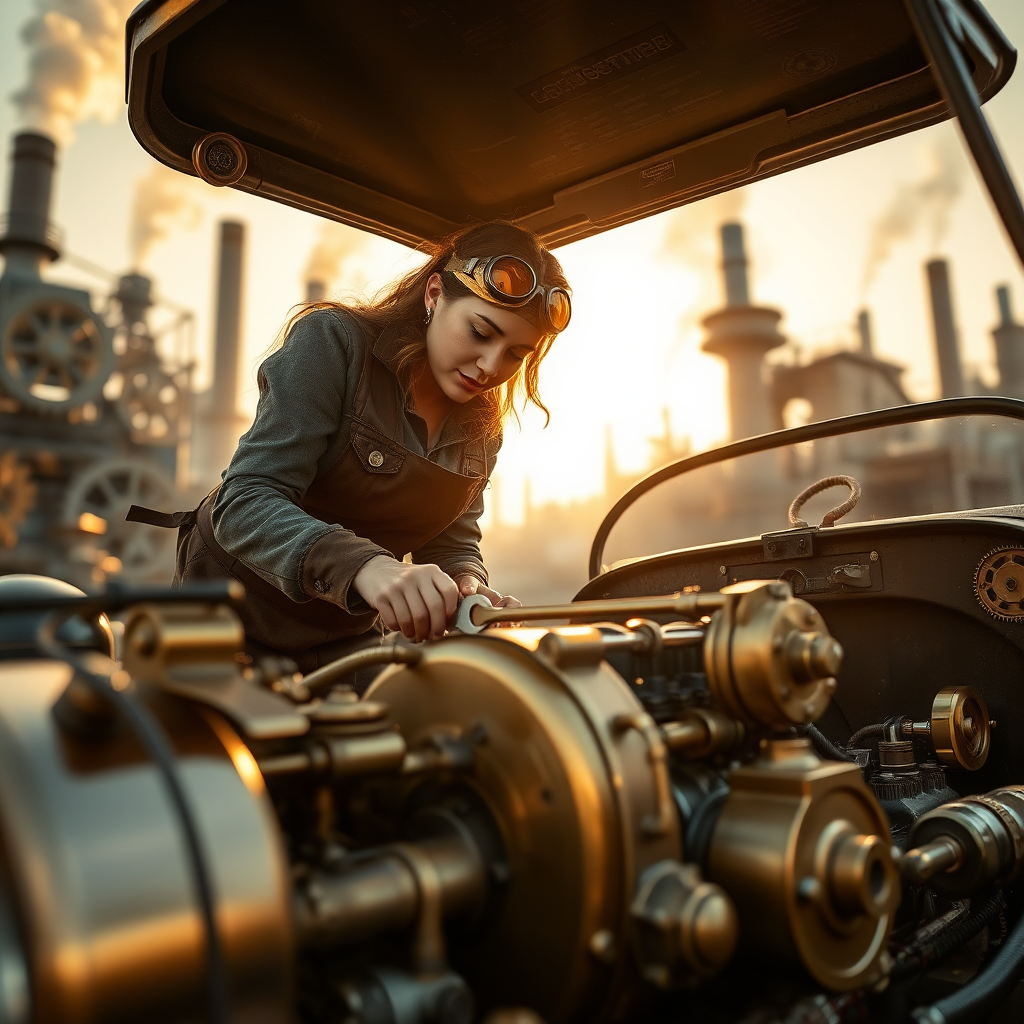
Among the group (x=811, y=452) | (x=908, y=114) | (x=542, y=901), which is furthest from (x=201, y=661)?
(x=811, y=452)

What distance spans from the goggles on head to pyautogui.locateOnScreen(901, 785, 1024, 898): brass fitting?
102 centimetres

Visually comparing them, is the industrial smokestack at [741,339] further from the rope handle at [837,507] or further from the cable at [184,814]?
the cable at [184,814]

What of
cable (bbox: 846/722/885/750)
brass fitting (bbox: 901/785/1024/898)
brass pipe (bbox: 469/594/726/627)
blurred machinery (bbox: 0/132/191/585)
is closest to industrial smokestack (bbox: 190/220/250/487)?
blurred machinery (bbox: 0/132/191/585)

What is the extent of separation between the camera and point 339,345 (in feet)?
5.43

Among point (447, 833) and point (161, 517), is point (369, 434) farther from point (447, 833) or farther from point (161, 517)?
point (447, 833)

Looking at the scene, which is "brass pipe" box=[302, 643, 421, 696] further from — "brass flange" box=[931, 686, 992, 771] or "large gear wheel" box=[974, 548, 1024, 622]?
"large gear wheel" box=[974, 548, 1024, 622]

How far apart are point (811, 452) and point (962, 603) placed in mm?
21448

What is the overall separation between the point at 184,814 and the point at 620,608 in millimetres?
547

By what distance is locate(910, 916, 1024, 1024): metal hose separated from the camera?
85cm

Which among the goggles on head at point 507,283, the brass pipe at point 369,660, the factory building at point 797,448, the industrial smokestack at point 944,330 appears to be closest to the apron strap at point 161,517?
the goggles on head at point 507,283

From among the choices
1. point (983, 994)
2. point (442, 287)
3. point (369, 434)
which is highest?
point (442, 287)

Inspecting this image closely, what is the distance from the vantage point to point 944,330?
21.7 metres

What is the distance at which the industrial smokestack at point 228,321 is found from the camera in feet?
71.3

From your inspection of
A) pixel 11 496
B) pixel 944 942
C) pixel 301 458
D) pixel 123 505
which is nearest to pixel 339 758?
pixel 944 942
